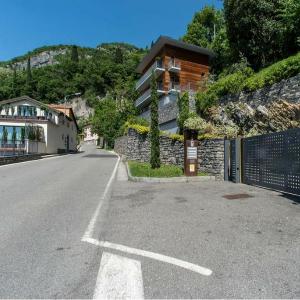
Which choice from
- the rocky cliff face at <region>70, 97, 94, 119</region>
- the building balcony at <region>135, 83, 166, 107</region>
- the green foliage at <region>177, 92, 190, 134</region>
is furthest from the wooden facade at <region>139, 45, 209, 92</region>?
the rocky cliff face at <region>70, 97, 94, 119</region>

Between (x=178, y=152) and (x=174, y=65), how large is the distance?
87.3 ft

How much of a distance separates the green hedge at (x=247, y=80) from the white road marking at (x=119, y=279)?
53.1 ft

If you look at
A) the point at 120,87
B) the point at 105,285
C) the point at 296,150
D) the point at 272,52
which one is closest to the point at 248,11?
the point at 272,52

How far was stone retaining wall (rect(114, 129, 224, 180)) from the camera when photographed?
15492mm

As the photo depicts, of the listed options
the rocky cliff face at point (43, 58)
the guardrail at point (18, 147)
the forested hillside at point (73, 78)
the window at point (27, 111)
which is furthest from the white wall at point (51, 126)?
the rocky cliff face at point (43, 58)

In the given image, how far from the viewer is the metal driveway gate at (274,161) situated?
10422 millimetres

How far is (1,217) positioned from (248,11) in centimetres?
2749

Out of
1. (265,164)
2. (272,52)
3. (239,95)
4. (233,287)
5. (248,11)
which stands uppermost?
(248,11)

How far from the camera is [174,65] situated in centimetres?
4291

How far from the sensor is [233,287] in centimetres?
393

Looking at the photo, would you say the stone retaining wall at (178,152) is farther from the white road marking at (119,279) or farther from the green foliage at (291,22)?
the green foliage at (291,22)

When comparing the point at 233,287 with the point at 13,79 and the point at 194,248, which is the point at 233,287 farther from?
the point at 13,79

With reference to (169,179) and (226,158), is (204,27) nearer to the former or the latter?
(226,158)

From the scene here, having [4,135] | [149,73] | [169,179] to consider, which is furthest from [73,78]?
[169,179]
